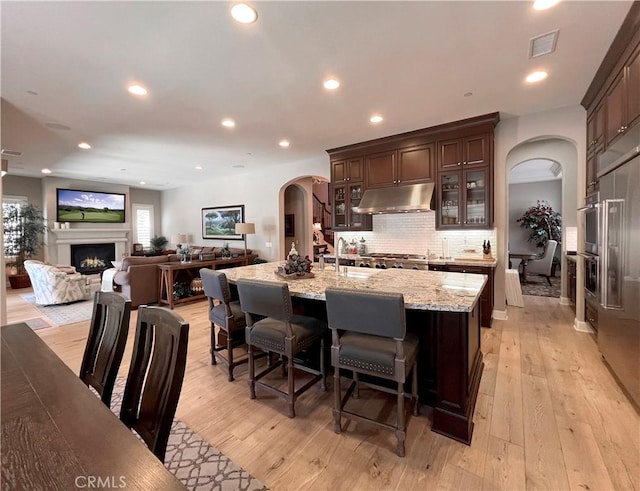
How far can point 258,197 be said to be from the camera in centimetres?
736

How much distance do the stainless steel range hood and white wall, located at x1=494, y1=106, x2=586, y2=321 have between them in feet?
3.30

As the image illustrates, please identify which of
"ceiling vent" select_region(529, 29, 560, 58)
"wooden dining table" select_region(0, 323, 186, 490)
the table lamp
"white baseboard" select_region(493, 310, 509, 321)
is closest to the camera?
"wooden dining table" select_region(0, 323, 186, 490)

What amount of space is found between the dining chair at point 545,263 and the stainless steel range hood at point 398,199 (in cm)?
470

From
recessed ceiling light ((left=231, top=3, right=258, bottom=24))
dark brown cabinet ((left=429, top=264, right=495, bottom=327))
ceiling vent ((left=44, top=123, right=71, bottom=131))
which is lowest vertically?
dark brown cabinet ((left=429, top=264, right=495, bottom=327))

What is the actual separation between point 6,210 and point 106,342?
9.17 m

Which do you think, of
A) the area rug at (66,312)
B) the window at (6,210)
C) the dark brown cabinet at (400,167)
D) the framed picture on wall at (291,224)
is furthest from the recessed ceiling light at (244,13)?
the window at (6,210)

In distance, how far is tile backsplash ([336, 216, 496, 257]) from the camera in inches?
180

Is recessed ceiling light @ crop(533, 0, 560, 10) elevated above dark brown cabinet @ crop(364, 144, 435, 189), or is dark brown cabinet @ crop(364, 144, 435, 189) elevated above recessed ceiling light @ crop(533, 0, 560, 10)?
recessed ceiling light @ crop(533, 0, 560, 10)

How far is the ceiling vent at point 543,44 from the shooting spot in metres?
2.37

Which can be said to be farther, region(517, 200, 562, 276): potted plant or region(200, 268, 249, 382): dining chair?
region(517, 200, 562, 276): potted plant

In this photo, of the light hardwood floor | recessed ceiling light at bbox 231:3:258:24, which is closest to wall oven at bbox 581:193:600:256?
the light hardwood floor

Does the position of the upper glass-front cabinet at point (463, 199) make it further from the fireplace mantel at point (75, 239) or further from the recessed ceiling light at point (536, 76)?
the fireplace mantel at point (75, 239)

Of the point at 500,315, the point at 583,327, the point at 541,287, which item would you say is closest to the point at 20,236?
the point at 500,315

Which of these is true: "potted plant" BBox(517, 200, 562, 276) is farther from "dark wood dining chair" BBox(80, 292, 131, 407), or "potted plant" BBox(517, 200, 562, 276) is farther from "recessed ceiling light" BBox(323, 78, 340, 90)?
"dark wood dining chair" BBox(80, 292, 131, 407)
